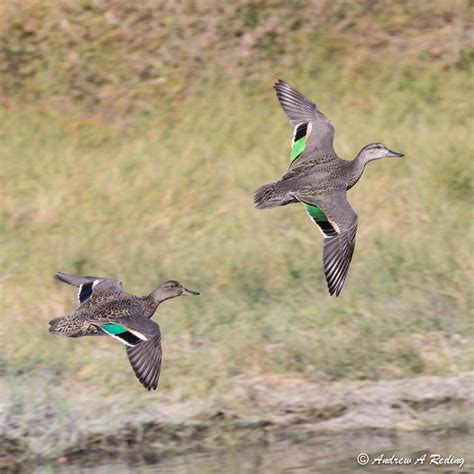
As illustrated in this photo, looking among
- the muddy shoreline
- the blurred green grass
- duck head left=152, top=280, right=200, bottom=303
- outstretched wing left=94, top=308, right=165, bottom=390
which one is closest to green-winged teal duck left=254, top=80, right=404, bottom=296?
duck head left=152, top=280, right=200, bottom=303

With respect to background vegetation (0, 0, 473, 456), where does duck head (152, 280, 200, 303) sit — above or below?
above

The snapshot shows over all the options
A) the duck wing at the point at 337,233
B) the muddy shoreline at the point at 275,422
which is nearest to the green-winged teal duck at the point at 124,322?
the duck wing at the point at 337,233

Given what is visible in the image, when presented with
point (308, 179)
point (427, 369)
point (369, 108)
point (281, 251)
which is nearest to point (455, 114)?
point (369, 108)

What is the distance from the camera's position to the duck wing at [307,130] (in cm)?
724

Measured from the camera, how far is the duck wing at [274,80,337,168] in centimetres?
724

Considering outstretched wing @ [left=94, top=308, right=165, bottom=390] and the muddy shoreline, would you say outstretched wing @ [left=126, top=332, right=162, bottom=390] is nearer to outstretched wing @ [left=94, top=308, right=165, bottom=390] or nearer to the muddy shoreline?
outstretched wing @ [left=94, top=308, right=165, bottom=390]

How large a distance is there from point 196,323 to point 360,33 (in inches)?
164

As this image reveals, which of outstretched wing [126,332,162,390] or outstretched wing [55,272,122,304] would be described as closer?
outstretched wing [126,332,162,390]

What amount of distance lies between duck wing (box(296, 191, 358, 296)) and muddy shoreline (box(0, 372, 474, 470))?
4.42 feet

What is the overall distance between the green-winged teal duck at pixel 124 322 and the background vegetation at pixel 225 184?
1108 mm

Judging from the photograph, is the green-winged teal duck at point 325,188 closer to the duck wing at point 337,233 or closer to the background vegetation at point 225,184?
the duck wing at point 337,233

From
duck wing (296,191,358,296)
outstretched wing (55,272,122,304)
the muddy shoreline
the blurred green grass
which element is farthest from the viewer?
the blurred green grass

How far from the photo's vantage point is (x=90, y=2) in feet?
38.9

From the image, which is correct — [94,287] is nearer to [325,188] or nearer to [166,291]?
[166,291]
